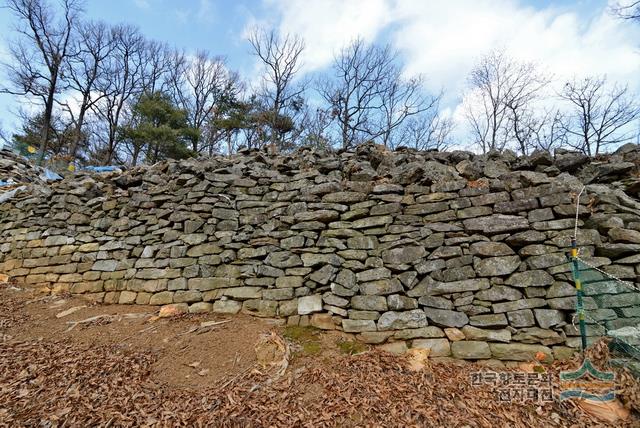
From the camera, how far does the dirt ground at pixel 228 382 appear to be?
2336mm

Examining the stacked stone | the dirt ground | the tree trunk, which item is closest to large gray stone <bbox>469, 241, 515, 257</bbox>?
the dirt ground

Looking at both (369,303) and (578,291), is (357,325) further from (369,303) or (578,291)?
(578,291)

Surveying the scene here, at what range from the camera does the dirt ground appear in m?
2.34

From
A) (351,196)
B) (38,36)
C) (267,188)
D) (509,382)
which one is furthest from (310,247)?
(38,36)

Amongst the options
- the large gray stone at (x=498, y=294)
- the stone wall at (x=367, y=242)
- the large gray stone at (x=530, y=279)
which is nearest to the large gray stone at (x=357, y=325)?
the stone wall at (x=367, y=242)

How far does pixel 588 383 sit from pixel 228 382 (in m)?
3.15

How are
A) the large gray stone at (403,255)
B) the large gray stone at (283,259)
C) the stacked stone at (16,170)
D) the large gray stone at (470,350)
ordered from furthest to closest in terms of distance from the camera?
the stacked stone at (16,170) → the large gray stone at (283,259) → the large gray stone at (403,255) → the large gray stone at (470,350)

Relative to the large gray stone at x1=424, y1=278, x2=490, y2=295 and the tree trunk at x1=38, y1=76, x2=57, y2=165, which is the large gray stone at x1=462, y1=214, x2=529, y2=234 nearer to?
the large gray stone at x1=424, y1=278, x2=490, y2=295

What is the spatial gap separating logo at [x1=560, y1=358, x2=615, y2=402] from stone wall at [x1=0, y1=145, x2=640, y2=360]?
0.76ft

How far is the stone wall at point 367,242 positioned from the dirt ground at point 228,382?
339 mm

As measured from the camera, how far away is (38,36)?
542 inches

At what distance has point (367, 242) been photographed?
358cm

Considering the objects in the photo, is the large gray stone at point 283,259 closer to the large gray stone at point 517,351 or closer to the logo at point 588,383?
the large gray stone at point 517,351

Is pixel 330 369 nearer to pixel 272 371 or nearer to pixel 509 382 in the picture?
pixel 272 371
